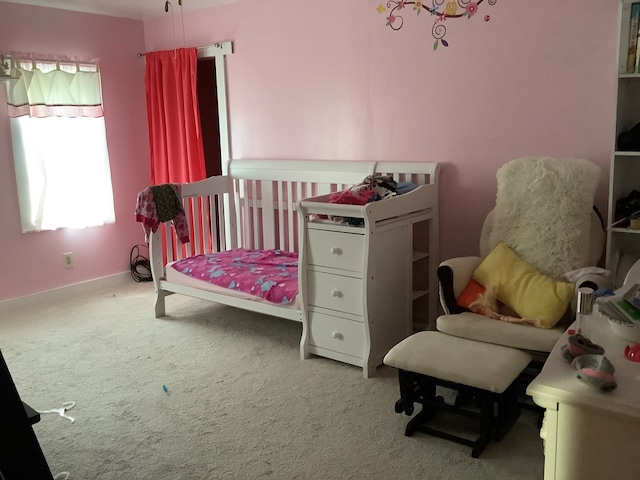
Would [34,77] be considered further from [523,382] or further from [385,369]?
[523,382]

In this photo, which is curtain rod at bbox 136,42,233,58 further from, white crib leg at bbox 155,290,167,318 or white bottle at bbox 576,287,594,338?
white bottle at bbox 576,287,594,338

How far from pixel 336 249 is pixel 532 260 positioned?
3.10 feet

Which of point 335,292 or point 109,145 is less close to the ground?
point 109,145

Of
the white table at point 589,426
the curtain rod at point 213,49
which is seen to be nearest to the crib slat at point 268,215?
the curtain rod at point 213,49

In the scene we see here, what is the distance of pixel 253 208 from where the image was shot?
4348 millimetres

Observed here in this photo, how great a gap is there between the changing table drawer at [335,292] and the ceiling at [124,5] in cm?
230

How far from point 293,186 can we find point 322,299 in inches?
50.0

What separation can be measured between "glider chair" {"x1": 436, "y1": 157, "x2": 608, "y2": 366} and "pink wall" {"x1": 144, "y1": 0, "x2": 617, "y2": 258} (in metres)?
0.29

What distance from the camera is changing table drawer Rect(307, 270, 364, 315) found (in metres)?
2.95

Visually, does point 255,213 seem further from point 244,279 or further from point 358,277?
point 358,277

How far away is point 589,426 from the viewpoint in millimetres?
1287

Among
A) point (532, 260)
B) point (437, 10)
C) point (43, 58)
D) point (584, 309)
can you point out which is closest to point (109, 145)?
point (43, 58)

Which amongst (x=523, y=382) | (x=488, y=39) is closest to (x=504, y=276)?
(x=523, y=382)

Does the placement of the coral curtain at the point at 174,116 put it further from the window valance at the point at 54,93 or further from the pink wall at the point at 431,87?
the window valance at the point at 54,93
